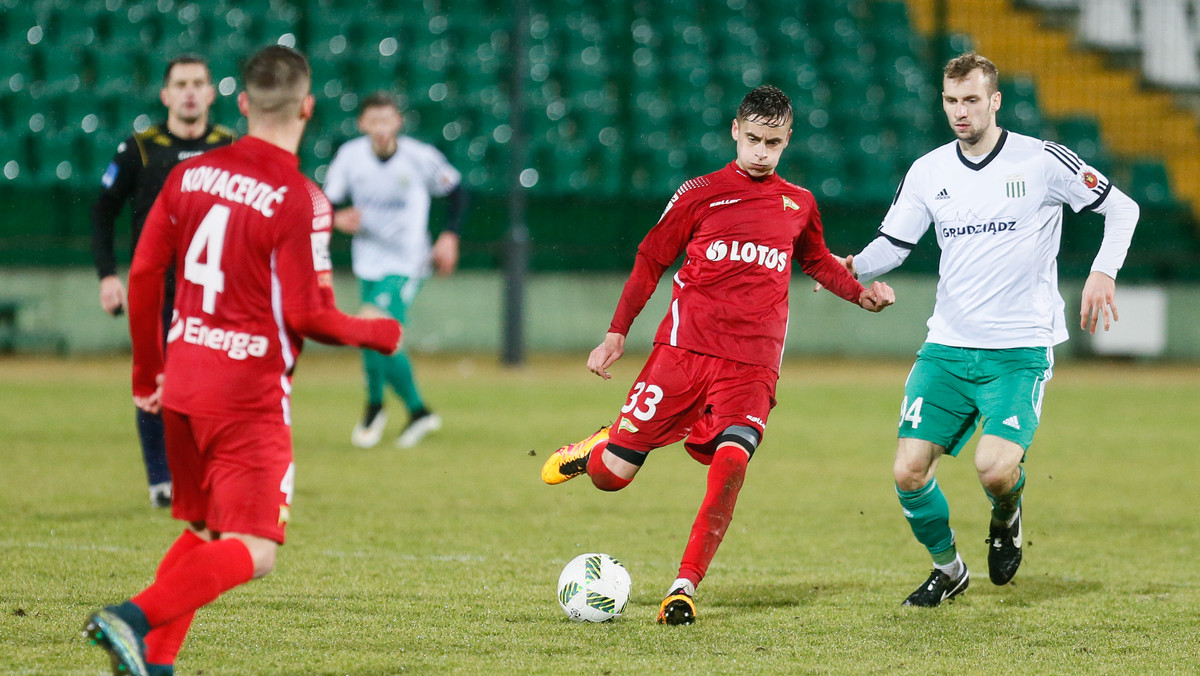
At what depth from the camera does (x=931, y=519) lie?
542 centimetres

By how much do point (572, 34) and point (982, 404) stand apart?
1393 cm

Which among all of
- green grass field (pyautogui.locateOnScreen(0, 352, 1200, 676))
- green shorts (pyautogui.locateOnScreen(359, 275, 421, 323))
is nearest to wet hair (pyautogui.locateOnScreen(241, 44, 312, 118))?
green grass field (pyautogui.locateOnScreen(0, 352, 1200, 676))

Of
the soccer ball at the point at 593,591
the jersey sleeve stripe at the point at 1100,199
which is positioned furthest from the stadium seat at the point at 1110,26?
the soccer ball at the point at 593,591

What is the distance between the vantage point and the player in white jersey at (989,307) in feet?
17.6

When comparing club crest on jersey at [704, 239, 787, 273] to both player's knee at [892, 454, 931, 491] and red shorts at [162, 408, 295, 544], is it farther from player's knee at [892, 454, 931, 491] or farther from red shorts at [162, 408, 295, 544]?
red shorts at [162, 408, 295, 544]

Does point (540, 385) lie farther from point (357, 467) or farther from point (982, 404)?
point (982, 404)

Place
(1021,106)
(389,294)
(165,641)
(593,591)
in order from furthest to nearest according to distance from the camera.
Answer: (1021,106), (389,294), (593,591), (165,641)

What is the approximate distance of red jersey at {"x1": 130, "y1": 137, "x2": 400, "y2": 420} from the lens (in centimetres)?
375

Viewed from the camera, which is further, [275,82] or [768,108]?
[768,108]

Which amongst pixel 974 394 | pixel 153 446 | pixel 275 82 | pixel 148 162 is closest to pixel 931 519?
pixel 974 394

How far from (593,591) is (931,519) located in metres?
1.47

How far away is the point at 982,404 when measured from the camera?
5.39 meters

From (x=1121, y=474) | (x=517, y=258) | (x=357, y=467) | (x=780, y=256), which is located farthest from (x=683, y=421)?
(x=517, y=258)

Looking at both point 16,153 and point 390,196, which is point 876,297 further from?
point 16,153
